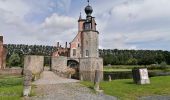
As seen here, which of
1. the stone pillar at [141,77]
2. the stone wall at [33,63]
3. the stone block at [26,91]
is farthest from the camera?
the stone wall at [33,63]

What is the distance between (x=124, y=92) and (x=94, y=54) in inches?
2048

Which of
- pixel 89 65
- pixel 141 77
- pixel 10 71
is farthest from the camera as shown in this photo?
pixel 89 65

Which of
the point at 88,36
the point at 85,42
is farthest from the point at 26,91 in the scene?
the point at 85,42

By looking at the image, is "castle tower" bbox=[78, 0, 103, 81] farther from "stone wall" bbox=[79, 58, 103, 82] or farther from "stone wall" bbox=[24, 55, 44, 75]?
"stone wall" bbox=[24, 55, 44, 75]

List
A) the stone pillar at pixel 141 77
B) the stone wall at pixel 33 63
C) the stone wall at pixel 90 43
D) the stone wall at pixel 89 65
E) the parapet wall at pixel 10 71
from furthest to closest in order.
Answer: the stone wall at pixel 90 43
the stone wall at pixel 89 65
the stone wall at pixel 33 63
the parapet wall at pixel 10 71
the stone pillar at pixel 141 77

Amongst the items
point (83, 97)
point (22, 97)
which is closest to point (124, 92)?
point (83, 97)

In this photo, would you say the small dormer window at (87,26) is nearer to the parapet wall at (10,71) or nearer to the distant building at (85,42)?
the distant building at (85,42)

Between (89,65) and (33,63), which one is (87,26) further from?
(33,63)

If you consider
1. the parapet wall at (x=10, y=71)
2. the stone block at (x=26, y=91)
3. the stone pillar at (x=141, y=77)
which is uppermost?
the parapet wall at (x=10, y=71)

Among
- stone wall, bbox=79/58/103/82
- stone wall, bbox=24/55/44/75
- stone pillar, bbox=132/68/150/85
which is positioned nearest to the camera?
stone pillar, bbox=132/68/150/85

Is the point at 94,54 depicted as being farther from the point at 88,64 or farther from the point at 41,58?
the point at 41,58

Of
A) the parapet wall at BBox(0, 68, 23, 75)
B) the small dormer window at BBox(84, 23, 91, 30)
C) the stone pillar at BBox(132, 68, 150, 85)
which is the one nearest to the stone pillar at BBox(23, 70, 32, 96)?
the stone pillar at BBox(132, 68, 150, 85)

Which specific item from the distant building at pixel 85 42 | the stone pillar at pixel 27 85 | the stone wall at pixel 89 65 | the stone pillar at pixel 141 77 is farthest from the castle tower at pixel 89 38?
the stone pillar at pixel 27 85

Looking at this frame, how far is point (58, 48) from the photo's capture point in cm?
8350
